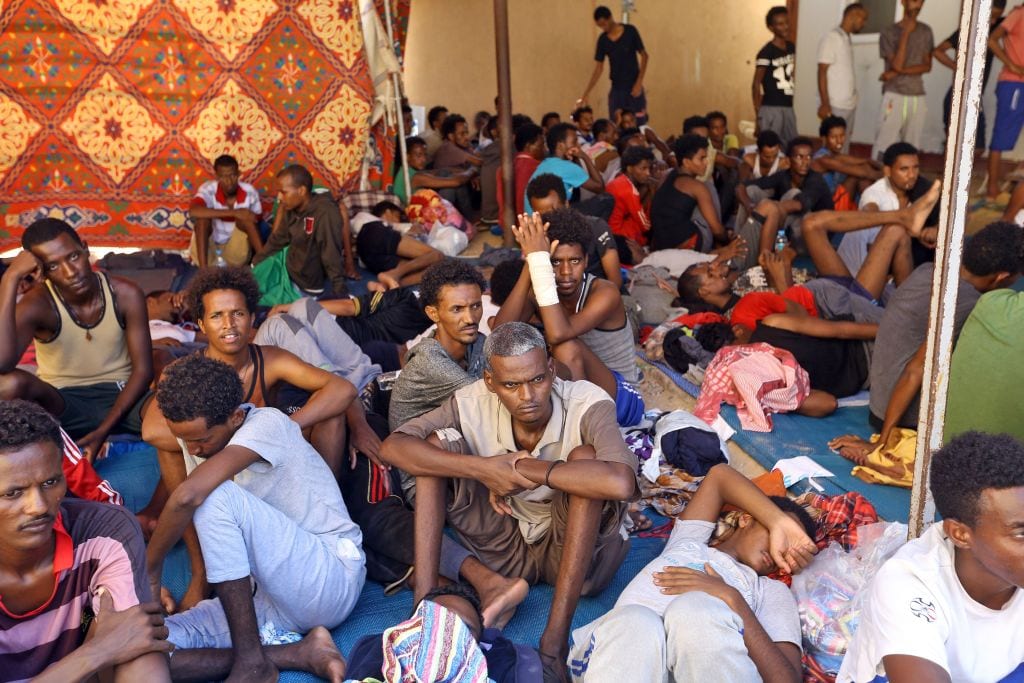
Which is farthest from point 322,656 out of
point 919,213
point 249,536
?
point 919,213

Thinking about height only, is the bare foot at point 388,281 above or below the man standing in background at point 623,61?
below

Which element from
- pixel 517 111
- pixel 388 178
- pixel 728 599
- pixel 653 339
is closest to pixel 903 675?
pixel 728 599

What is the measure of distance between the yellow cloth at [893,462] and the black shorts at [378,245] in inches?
149

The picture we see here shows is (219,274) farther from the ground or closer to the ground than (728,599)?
farther from the ground

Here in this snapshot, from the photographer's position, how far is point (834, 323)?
14.1 ft

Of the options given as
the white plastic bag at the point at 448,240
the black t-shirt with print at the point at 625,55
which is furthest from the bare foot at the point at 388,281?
the black t-shirt with print at the point at 625,55

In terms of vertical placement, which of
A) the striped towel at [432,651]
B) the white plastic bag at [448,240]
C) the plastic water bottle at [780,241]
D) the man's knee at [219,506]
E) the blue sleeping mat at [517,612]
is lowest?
the blue sleeping mat at [517,612]

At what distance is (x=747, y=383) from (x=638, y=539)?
1.03 m

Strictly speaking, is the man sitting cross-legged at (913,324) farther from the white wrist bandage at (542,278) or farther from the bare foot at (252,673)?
the bare foot at (252,673)

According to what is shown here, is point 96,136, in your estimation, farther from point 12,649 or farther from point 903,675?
point 903,675

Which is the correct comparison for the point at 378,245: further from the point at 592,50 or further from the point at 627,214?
the point at 592,50

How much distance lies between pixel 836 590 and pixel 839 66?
7.10 m

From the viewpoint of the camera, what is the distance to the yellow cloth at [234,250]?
22.5ft

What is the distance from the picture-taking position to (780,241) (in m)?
6.29
